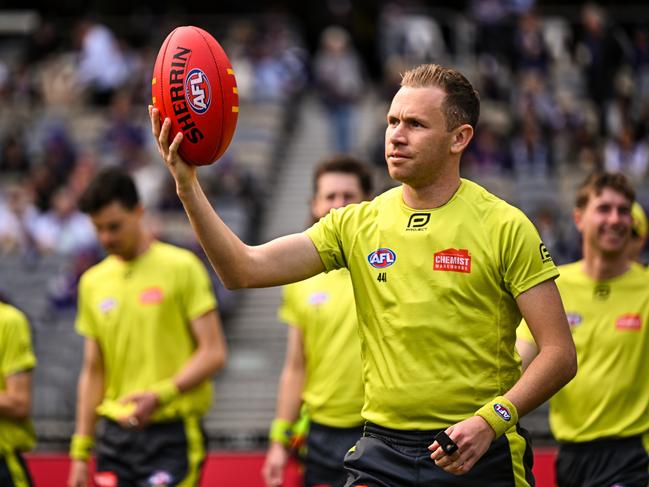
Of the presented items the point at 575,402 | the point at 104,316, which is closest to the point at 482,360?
the point at 575,402

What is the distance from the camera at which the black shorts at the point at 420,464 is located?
4.64 metres

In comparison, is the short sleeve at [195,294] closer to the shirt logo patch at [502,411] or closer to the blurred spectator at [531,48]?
the shirt logo patch at [502,411]

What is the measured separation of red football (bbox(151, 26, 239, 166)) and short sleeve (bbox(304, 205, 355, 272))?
0.51m

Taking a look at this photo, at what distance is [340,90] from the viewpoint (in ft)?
62.2

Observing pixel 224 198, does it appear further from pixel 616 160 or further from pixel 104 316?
pixel 104 316

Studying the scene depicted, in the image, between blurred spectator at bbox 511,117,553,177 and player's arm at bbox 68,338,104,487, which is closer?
player's arm at bbox 68,338,104,487

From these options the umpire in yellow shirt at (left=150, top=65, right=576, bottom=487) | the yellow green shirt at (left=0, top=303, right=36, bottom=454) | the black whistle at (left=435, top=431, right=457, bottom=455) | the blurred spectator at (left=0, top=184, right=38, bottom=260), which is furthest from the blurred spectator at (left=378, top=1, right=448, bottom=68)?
the black whistle at (left=435, top=431, right=457, bottom=455)

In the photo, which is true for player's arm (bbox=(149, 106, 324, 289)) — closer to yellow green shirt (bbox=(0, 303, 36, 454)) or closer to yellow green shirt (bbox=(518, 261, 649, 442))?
yellow green shirt (bbox=(518, 261, 649, 442))

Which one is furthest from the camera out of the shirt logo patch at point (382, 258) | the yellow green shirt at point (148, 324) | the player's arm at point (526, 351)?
the yellow green shirt at point (148, 324)

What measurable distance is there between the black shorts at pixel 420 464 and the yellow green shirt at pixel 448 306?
0.06m

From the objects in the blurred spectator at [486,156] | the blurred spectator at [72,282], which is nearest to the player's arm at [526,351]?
the blurred spectator at [72,282]

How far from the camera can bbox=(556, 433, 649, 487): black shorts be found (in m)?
6.39

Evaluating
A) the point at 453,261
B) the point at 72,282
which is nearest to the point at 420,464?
the point at 453,261

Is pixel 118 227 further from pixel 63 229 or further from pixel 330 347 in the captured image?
pixel 63 229
